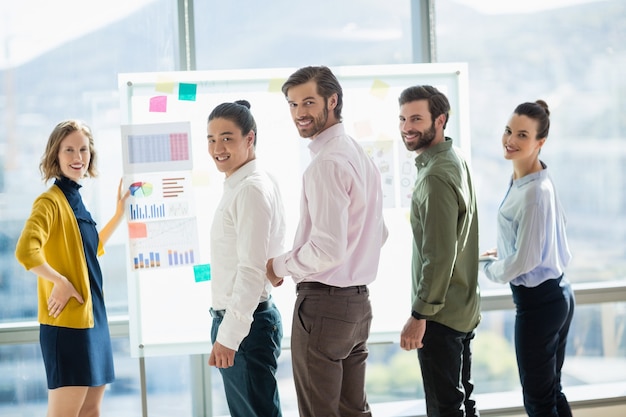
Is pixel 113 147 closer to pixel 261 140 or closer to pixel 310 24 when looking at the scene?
pixel 261 140

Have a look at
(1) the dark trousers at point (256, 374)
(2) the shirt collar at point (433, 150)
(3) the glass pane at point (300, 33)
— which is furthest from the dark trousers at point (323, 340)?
(3) the glass pane at point (300, 33)

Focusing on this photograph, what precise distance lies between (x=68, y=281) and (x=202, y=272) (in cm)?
64

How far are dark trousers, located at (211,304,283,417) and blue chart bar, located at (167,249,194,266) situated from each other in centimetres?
84

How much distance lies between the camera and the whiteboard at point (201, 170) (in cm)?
313

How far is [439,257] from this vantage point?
244 centimetres

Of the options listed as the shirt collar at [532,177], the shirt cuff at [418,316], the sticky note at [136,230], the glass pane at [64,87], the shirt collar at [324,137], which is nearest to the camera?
the shirt collar at [324,137]

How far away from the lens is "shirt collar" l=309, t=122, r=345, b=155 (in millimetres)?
2359

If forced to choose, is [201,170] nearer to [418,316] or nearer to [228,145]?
[228,145]

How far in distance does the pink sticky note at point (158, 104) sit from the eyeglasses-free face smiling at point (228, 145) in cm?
69

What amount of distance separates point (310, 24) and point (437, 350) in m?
1.93

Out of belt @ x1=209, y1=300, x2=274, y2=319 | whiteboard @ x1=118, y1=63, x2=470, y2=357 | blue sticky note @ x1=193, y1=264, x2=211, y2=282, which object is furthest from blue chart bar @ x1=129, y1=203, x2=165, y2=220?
belt @ x1=209, y1=300, x2=274, y2=319

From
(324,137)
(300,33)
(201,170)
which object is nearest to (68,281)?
(201,170)

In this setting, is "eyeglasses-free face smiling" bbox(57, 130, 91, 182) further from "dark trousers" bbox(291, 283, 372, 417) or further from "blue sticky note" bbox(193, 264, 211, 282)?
"dark trousers" bbox(291, 283, 372, 417)

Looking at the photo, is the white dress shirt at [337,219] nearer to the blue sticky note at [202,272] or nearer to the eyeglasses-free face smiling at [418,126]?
the eyeglasses-free face smiling at [418,126]
